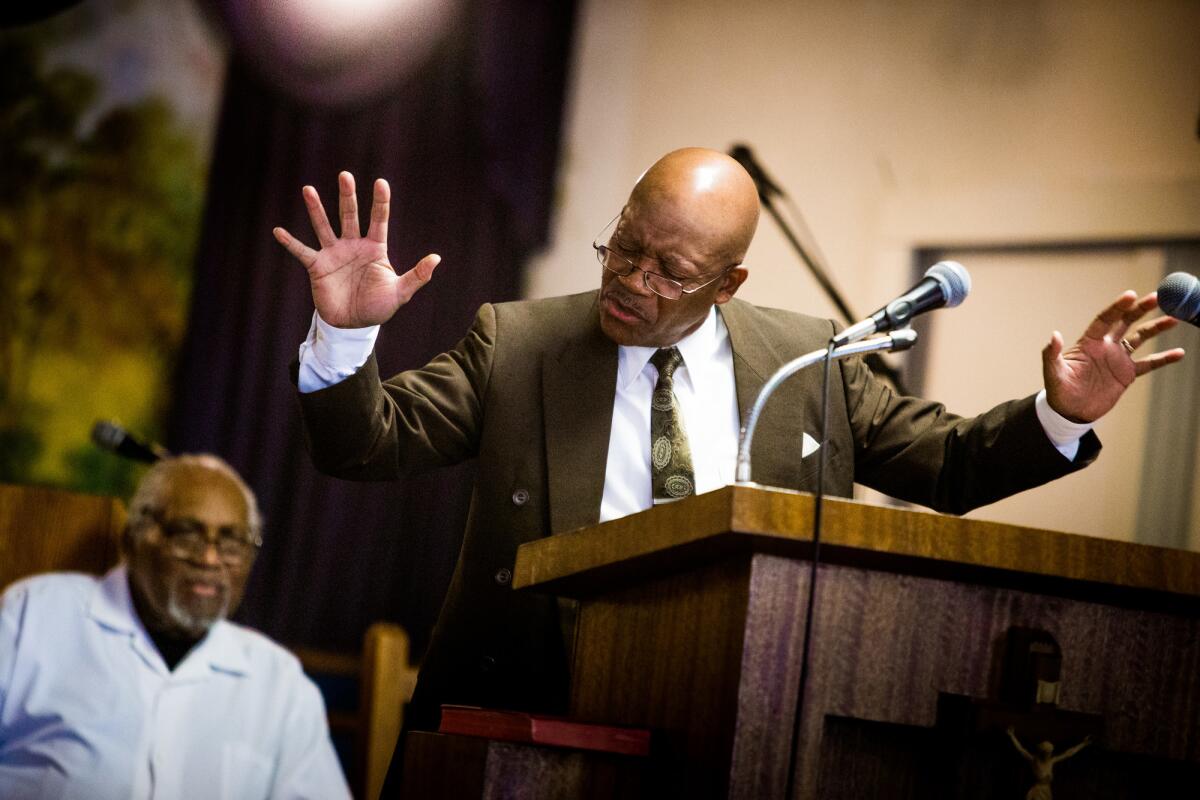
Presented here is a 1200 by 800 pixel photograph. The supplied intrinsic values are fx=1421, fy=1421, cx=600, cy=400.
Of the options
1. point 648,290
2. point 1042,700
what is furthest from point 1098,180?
point 1042,700

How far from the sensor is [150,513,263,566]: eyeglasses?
3.67 m

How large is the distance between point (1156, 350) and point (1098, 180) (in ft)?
1.93

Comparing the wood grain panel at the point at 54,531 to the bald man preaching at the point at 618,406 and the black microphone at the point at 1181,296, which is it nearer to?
the bald man preaching at the point at 618,406

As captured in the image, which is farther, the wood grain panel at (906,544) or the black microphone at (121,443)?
the black microphone at (121,443)

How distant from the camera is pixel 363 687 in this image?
4.16 metres

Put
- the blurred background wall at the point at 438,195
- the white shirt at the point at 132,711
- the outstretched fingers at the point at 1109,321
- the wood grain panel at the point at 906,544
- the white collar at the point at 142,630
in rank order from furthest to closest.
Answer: the blurred background wall at the point at 438,195, the white collar at the point at 142,630, the white shirt at the point at 132,711, the outstretched fingers at the point at 1109,321, the wood grain panel at the point at 906,544

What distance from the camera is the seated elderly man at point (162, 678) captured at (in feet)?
10.8

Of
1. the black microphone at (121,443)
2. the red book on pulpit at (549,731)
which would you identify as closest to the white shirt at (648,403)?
the red book on pulpit at (549,731)

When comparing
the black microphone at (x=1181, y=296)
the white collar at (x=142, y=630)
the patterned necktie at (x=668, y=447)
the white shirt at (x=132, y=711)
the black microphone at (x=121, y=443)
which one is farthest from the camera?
the white collar at (x=142, y=630)

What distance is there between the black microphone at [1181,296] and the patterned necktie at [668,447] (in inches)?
29.6

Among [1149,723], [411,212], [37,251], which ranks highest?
[411,212]

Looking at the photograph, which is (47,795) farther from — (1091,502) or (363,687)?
(1091,502)

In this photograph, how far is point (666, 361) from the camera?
2434 mm

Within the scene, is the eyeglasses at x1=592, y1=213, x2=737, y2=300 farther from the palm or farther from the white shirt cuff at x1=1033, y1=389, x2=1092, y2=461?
the white shirt cuff at x1=1033, y1=389, x2=1092, y2=461
